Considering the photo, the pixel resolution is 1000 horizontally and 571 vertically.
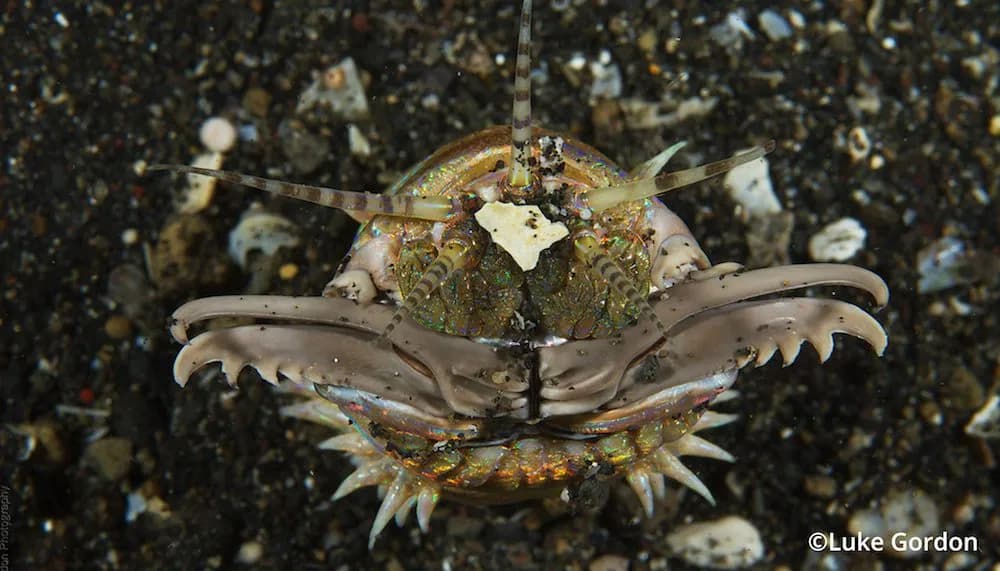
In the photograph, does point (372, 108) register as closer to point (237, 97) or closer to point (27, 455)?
point (237, 97)

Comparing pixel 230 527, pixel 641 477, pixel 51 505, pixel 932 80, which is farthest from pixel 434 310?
pixel 932 80

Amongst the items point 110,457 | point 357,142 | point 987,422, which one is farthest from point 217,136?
A: point 987,422

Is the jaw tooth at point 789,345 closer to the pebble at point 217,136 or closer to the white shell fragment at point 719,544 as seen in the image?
the white shell fragment at point 719,544

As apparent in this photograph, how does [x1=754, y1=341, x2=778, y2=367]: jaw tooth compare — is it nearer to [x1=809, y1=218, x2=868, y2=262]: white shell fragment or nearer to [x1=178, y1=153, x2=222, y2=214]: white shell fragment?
[x1=809, y1=218, x2=868, y2=262]: white shell fragment

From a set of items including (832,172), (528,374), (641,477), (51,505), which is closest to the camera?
(528,374)

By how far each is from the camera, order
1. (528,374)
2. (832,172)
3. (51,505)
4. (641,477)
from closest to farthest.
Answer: (528,374) → (641,477) → (51,505) → (832,172)

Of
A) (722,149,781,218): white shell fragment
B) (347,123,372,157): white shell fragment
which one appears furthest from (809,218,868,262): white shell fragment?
(347,123,372,157): white shell fragment
